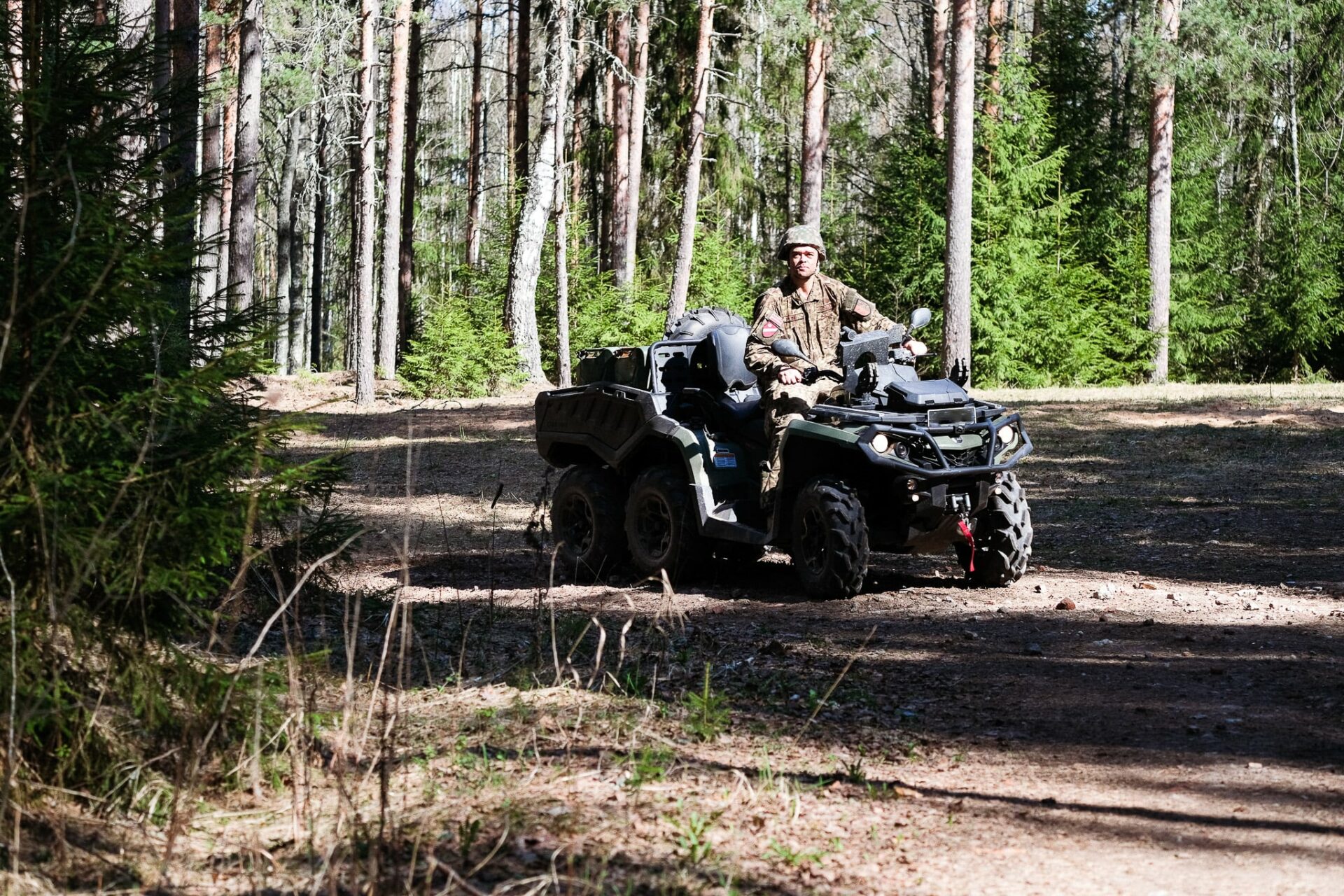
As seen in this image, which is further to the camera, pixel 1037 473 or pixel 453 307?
pixel 453 307

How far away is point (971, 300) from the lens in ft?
89.9

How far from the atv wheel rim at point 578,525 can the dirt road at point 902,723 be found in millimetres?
304

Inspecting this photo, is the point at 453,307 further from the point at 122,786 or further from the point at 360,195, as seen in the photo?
the point at 122,786

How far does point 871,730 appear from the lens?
19.3ft

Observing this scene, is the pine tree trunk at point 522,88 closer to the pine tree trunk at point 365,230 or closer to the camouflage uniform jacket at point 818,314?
the pine tree trunk at point 365,230

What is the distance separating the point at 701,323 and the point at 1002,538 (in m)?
2.55

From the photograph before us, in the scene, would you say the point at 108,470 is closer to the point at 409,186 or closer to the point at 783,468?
the point at 783,468

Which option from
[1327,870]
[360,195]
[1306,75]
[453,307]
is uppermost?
[1306,75]

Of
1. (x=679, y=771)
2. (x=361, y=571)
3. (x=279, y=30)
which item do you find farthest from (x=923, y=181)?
(x=679, y=771)

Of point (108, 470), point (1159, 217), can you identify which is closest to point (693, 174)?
point (1159, 217)

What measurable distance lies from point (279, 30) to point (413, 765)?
23851 mm

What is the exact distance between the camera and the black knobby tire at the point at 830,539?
26.9 ft

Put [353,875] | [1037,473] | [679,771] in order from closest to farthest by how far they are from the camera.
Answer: [353,875]
[679,771]
[1037,473]

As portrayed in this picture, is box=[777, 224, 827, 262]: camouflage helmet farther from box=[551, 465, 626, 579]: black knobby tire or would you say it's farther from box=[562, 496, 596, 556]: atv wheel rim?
box=[562, 496, 596, 556]: atv wheel rim
